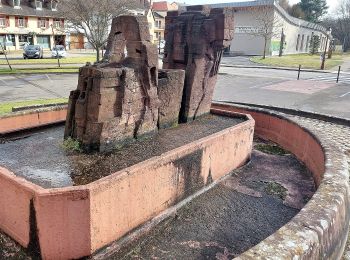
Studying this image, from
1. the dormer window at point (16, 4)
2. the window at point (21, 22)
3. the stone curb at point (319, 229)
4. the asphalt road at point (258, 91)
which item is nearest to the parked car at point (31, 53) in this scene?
the window at point (21, 22)

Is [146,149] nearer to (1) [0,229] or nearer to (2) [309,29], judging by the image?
(1) [0,229]

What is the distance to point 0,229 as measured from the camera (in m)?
5.20

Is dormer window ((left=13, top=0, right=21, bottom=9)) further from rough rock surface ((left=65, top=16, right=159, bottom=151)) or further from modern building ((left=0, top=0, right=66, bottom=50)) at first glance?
rough rock surface ((left=65, top=16, right=159, bottom=151))

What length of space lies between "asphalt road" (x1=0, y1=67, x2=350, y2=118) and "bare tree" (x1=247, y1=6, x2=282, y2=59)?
2174 centimetres

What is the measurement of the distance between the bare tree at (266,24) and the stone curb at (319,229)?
40980 mm

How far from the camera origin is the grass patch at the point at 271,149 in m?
9.09

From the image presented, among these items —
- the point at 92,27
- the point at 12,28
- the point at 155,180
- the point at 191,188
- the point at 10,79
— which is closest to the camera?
the point at 155,180

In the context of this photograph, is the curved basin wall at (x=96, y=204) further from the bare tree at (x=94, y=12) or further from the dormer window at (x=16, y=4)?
the dormer window at (x=16, y=4)

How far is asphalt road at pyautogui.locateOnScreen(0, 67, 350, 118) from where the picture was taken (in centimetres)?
1612

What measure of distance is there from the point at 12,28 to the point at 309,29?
1898 inches

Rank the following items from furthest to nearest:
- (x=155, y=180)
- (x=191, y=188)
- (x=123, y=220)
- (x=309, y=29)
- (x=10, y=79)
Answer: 1. (x=309, y=29)
2. (x=10, y=79)
3. (x=191, y=188)
4. (x=155, y=180)
5. (x=123, y=220)

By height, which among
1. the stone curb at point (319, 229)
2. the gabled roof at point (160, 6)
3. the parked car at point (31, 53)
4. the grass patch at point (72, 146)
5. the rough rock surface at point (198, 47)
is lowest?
the stone curb at point (319, 229)

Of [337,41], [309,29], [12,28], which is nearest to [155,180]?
[12,28]

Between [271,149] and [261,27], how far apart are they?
42.0m
